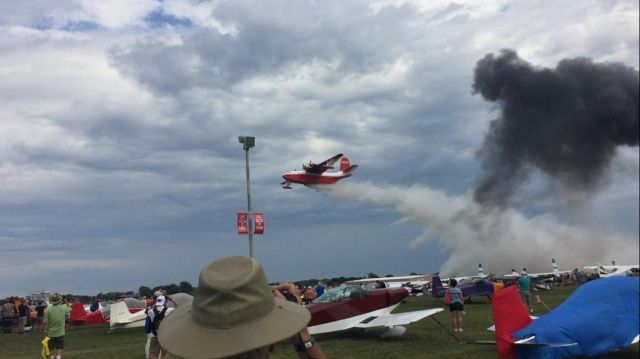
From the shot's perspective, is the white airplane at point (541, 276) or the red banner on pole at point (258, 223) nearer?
the red banner on pole at point (258, 223)

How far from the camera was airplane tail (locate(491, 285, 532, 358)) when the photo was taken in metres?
8.55

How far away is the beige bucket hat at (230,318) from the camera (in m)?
2.29

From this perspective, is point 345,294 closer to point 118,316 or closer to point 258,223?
point 258,223

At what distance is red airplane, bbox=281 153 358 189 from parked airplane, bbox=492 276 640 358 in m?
30.9

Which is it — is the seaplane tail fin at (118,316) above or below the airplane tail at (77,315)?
above

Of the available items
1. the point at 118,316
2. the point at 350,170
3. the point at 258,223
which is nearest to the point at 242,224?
the point at 258,223

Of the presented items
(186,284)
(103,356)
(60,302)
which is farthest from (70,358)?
(186,284)

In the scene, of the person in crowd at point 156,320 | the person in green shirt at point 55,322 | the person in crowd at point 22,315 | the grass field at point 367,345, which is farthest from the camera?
the person in crowd at point 22,315

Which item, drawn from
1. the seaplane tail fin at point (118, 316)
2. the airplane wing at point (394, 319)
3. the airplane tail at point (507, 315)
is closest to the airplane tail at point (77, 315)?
the seaplane tail fin at point (118, 316)

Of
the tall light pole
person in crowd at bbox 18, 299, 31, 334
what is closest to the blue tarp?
the tall light pole

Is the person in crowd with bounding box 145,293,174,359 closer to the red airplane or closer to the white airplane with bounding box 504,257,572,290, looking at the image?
the red airplane

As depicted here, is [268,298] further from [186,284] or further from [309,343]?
[186,284]

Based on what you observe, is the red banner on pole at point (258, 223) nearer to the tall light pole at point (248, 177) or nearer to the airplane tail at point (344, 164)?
the tall light pole at point (248, 177)

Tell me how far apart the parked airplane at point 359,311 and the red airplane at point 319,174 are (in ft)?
73.9
